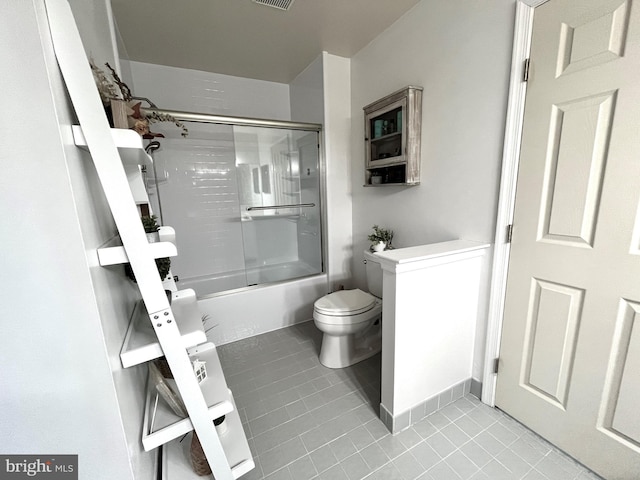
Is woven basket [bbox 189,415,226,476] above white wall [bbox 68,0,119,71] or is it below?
below

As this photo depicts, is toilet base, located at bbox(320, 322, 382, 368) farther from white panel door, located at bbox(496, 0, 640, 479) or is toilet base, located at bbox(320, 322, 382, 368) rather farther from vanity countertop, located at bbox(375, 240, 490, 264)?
white panel door, located at bbox(496, 0, 640, 479)

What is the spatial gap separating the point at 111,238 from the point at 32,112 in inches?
18.7

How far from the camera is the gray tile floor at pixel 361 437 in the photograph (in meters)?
1.15

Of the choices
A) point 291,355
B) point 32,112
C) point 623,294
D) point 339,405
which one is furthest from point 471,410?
point 32,112

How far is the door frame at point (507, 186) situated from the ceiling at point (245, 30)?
0.77 metres

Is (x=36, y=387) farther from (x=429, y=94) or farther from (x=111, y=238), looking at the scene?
(x=429, y=94)

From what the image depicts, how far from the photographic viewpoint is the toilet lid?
174 centimetres

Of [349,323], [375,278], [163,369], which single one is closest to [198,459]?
[163,369]

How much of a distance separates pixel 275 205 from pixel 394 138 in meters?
1.43

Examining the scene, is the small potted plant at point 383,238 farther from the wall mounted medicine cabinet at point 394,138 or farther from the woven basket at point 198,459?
the woven basket at point 198,459

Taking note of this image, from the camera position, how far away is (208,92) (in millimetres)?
2668

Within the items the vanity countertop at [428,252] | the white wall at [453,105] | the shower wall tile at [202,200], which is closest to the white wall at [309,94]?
the white wall at [453,105]

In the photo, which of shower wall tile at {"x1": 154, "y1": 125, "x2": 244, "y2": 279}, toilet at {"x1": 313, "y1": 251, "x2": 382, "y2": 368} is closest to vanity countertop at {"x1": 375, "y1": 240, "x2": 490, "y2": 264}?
toilet at {"x1": 313, "y1": 251, "x2": 382, "y2": 368}

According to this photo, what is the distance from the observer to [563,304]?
116 centimetres
